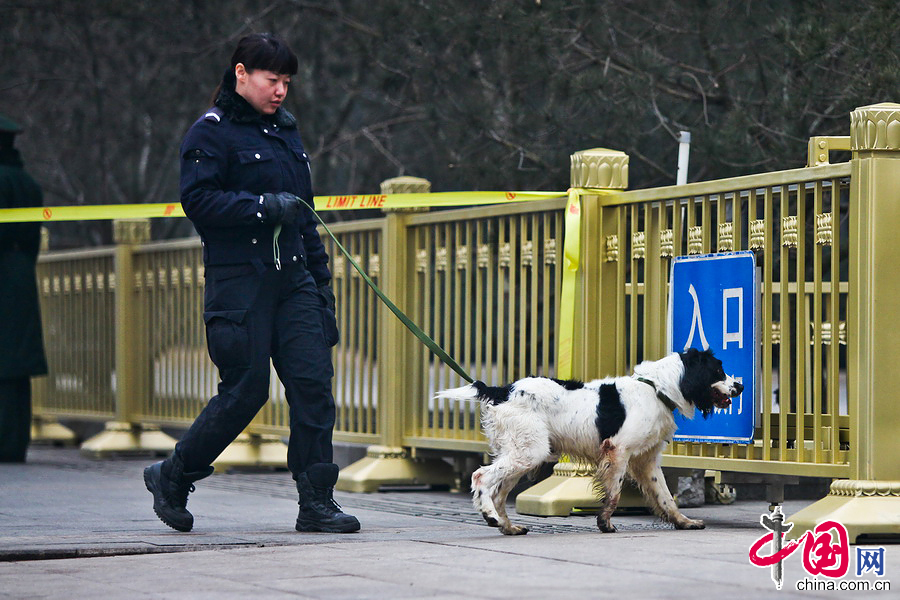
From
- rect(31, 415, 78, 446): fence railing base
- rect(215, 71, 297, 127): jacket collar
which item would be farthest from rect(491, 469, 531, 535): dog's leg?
rect(31, 415, 78, 446): fence railing base

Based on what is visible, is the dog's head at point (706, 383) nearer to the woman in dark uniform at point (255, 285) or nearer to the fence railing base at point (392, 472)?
the woman in dark uniform at point (255, 285)

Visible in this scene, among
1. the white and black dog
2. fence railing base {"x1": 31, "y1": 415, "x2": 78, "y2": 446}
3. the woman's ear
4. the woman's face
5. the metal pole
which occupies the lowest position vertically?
fence railing base {"x1": 31, "y1": 415, "x2": 78, "y2": 446}

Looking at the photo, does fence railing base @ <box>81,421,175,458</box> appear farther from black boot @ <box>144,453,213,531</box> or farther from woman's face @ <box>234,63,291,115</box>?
woman's face @ <box>234,63,291,115</box>

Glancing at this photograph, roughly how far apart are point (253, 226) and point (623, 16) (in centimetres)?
620

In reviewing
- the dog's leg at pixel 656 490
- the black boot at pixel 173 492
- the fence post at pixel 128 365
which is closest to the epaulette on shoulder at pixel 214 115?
the black boot at pixel 173 492

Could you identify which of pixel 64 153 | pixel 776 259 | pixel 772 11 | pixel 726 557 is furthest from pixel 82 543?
pixel 64 153

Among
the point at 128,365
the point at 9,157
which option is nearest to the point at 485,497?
the point at 9,157

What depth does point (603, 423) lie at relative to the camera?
242 inches

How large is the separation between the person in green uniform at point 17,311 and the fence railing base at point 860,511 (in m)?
6.54

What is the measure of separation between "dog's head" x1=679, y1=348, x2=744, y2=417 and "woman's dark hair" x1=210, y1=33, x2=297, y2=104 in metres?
2.11

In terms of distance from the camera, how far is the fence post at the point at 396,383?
29.2 ft

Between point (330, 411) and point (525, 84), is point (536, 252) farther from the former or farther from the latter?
point (525, 84)

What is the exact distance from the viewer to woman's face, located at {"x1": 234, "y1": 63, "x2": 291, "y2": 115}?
20.9 ft

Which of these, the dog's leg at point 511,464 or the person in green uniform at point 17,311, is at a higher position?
the person in green uniform at point 17,311
